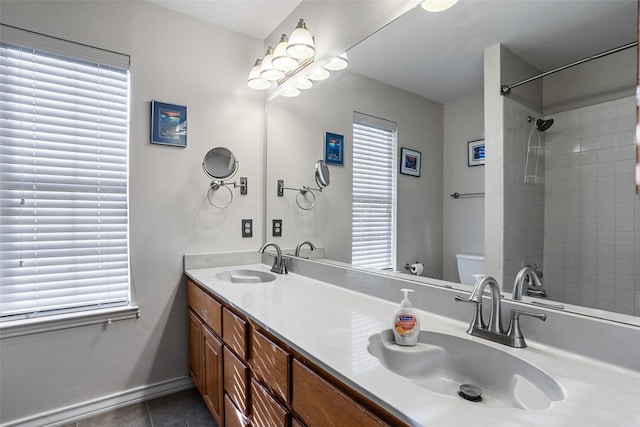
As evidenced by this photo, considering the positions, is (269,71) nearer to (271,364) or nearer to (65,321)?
(271,364)

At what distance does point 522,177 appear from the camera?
0.99 metres

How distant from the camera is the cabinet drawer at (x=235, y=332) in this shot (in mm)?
1307

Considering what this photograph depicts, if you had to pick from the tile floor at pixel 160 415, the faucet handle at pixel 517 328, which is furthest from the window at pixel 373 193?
the tile floor at pixel 160 415

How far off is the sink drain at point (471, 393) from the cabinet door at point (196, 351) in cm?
148

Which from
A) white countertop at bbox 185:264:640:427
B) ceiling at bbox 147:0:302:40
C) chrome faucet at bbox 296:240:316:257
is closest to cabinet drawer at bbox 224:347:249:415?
white countertop at bbox 185:264:640:427

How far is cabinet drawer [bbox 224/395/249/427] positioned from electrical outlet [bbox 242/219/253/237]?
1153 millimetres

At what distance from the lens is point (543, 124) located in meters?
0.93

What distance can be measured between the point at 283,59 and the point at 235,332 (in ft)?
5.21

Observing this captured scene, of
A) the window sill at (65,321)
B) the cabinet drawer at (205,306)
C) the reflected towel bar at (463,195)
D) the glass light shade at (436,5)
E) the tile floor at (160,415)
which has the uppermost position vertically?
the glass light shade at (436,5)

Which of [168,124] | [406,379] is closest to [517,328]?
[406,379]

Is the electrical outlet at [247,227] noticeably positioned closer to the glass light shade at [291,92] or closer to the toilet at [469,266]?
the glass light shade at [291,92]

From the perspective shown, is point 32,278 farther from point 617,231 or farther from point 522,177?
point 617,231

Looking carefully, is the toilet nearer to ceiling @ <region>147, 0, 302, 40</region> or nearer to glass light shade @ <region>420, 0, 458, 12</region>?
glass light shade @ <region>420, 0, 458, 12</region>

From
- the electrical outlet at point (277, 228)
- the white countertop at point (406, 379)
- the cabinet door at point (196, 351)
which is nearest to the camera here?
the white countertop at point (406, 379)
